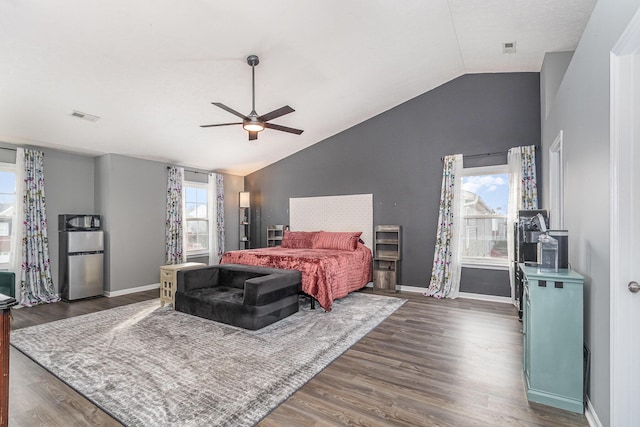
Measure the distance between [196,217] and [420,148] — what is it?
495cm

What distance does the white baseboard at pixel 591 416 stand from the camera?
1.88 m

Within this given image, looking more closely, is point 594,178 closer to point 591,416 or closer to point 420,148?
point 591,416

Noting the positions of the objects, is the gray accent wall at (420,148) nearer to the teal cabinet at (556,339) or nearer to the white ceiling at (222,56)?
the white ceiling at (222,56)

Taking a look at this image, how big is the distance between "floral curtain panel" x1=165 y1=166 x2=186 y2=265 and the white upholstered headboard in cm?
234

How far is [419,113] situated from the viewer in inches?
222

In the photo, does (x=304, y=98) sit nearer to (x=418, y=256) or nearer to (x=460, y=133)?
(x=460, y=133)

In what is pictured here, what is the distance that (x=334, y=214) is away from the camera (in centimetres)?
654

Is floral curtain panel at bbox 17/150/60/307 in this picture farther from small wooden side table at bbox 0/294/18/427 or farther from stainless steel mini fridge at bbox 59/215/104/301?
small wooden side table at bbox 0/294/18/427

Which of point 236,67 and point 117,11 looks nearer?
point 117,11

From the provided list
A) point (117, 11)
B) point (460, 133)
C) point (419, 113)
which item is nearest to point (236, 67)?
point (117, 11)

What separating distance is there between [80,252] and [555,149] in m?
6.98

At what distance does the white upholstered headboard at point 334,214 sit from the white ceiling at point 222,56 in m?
1.83

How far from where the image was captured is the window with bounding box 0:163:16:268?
470cm

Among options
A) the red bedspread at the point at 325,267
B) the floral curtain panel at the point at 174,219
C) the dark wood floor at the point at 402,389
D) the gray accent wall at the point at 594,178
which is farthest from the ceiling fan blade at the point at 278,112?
the floral curtain panel at the point at 174,219
